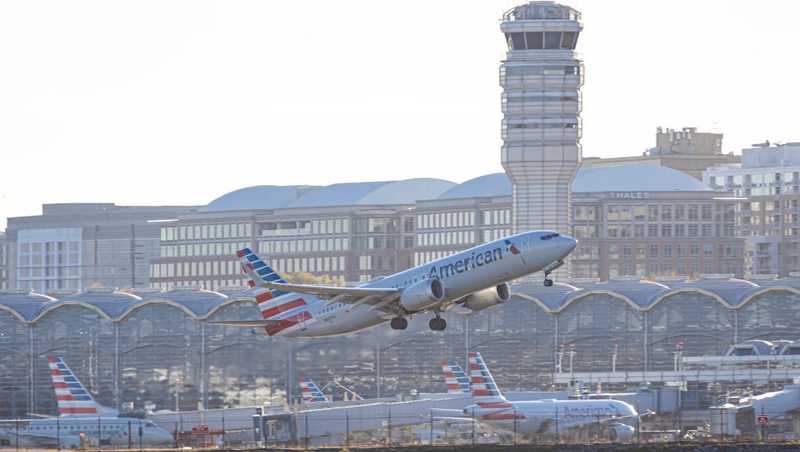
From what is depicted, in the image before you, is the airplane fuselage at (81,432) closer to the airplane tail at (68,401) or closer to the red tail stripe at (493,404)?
the airplane tail at (68,401)

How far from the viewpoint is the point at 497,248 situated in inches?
5965

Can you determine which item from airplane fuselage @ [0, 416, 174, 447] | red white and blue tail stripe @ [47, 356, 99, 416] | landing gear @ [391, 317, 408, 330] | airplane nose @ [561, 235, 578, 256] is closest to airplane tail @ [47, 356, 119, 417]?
red white and blue tail stripe @ [47, 356, 99, 416]

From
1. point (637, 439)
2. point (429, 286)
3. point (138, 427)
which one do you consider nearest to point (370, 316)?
point (429, 286)

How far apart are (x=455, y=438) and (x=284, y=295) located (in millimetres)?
15518

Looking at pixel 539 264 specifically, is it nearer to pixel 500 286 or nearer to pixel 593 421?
pixel 500 286

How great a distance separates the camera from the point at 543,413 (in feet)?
601

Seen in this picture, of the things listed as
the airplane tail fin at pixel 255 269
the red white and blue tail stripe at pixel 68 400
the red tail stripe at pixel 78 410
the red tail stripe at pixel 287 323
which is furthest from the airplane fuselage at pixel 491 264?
the red white and blue tail stripe at pixel 68 400

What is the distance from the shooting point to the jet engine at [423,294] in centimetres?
15250

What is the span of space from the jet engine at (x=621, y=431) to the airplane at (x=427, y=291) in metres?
20.7

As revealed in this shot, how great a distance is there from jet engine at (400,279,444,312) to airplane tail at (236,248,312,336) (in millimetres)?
13363

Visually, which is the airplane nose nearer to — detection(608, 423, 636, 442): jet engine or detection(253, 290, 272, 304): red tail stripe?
detection(608, 423, 636, 442): jet engine

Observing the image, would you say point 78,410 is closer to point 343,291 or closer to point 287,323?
point 287,323

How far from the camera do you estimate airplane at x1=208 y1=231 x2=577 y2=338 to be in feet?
496

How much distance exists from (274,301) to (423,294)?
63.1 ft
